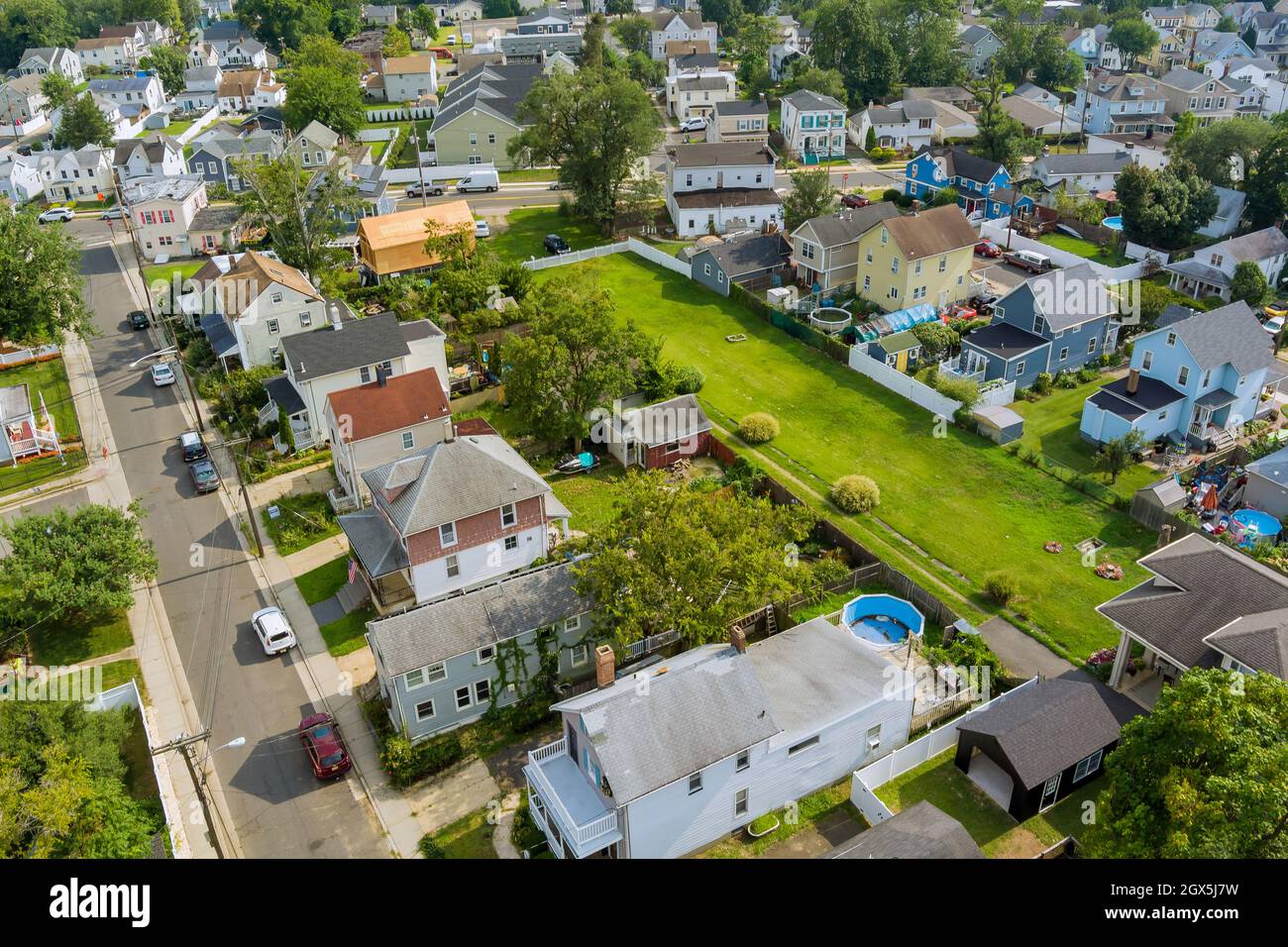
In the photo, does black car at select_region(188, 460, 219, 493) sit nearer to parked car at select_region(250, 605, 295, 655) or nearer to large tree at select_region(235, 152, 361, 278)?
parked car at select_region(250, 605, 295, 655)

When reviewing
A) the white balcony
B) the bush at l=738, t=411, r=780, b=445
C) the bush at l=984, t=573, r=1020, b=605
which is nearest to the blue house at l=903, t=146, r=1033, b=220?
the bush at l=738, t=411, r=780, b=445

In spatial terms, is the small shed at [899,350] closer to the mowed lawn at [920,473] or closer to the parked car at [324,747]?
the mowed lawn at [920,473]

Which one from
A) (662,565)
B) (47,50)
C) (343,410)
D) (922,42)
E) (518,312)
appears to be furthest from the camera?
(47,50)

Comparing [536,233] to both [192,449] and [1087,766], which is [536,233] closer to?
[192,449]

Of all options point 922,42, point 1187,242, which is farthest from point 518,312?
point 922,42

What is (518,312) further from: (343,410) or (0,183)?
(0,183)

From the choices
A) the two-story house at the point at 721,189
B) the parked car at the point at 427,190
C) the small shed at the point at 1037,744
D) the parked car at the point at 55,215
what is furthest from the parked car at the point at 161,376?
the small shed at the point at 1037,744
